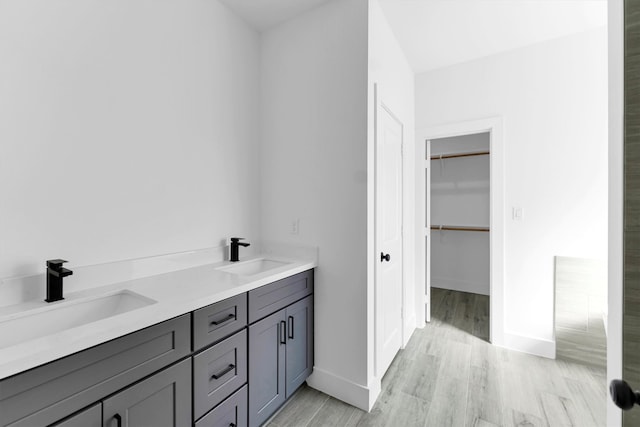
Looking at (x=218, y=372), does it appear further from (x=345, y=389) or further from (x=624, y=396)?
(x=624, y=396)

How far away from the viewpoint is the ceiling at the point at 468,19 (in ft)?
6.46

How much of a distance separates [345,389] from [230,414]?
30.6 inches

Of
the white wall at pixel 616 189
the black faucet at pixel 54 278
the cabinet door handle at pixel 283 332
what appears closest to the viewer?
the white wall at pixel 616 189

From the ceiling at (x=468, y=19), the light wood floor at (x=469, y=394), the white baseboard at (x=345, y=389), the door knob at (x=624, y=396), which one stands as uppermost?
the ceiling at (x=468, y=19)

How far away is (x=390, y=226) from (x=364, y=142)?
79cm

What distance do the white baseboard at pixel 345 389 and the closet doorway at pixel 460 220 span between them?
2.19 metres

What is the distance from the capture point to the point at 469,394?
191 centimetres

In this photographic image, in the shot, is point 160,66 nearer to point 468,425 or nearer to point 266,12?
point 266,12

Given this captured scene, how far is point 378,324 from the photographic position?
6.27 feet

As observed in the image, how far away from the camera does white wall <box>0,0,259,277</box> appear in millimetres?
1159

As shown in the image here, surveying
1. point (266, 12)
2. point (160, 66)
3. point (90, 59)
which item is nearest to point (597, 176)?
point (266, 12)

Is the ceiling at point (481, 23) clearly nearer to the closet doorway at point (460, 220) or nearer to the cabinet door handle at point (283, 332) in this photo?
the closet doorway at point (460, 220)

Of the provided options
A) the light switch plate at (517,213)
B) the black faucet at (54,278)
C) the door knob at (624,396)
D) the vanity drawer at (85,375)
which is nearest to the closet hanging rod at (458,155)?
the light switch plate at (517,213)

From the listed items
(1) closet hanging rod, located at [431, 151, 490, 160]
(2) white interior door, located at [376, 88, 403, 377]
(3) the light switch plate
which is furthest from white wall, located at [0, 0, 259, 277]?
(1) closet hanging rod, located at [431, 151, 490, 160]
